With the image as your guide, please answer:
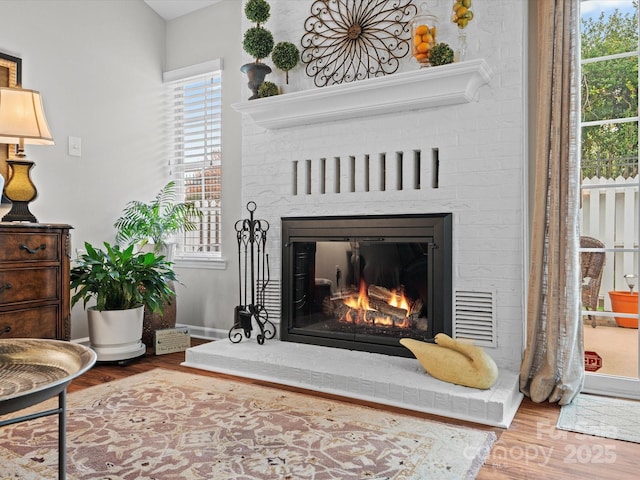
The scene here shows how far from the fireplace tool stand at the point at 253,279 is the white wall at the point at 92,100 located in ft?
3.72

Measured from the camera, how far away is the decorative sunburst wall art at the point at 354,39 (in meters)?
2.97

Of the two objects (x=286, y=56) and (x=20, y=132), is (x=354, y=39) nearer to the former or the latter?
(x=286, y=56)

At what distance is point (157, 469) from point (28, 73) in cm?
277

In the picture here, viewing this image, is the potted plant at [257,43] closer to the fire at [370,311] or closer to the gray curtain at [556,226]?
the fire at [370,311]

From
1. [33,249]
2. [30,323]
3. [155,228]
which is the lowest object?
[30,323]

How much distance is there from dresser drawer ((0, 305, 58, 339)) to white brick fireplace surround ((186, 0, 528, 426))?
80cm

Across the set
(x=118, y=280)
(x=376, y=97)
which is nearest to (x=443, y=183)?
(x=376, y=97)

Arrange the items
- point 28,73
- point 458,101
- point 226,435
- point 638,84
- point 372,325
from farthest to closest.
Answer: point 28,73, point 372,325, point 458,101, point 638,84, point 226,435

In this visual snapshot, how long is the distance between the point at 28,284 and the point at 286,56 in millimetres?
2031

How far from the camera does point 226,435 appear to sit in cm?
202

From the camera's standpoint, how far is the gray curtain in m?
2.44

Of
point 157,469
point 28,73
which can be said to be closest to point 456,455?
point 157,469

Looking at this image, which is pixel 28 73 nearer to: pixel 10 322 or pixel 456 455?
pixel 10 322

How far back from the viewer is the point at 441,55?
2.65m
